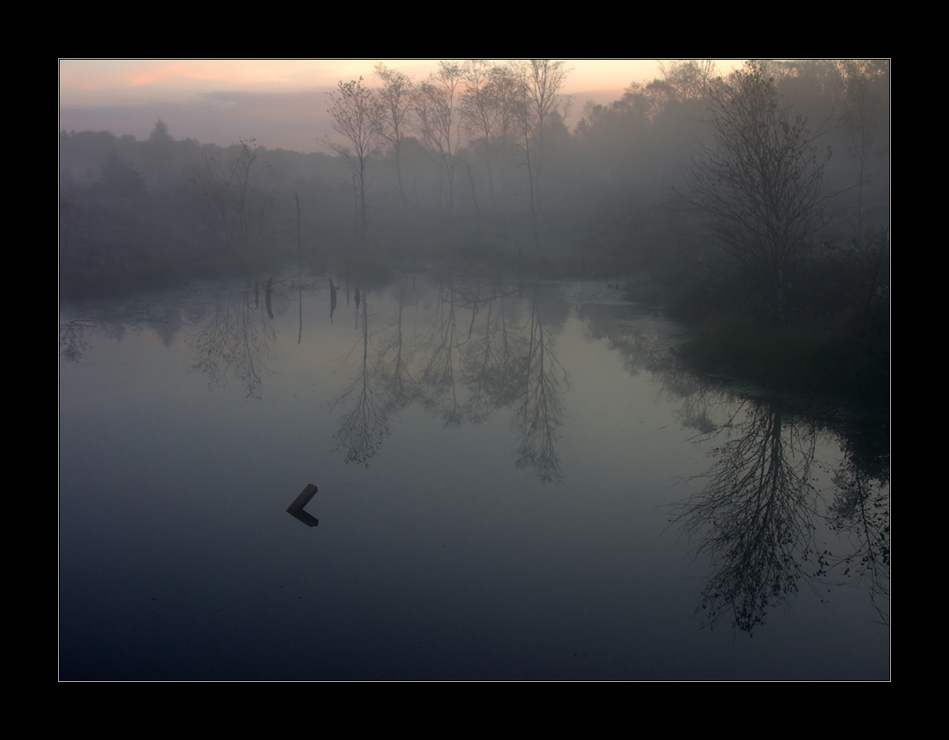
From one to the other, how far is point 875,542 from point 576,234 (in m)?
31.0

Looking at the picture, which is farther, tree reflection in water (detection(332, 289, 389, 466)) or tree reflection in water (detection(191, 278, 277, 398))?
tree reflection in water (detection(191, 278, 277, 398))

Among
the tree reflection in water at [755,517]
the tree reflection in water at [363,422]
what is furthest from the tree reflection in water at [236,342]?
the tree reflection in water at [755,517]

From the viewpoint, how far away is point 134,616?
526cm

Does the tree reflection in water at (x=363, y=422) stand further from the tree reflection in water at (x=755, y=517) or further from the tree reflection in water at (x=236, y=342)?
the tree reflection in water at (x=755, y=517)

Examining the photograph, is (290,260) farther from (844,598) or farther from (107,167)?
(844,598)

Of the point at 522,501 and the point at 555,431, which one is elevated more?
the point at 555,431

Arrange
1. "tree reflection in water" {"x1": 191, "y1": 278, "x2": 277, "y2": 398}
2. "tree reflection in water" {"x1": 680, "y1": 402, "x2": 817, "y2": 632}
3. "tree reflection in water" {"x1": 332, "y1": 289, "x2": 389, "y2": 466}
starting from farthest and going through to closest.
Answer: "tree reflection in water" {"x1": 191, "y1": 278, "x2": 277, "y2": 398} → "tree reflection in water" {"x1": 332, "y1": 289, "x2": 389, "y2": 466} → "tree reflection in water" {"x1": 680, "y1": 402, "x2": 817, "y2": 632}

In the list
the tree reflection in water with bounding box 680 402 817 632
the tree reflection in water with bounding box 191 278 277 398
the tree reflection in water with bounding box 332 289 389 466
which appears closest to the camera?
the tree reflection in water with bounding box 680 402 817 632

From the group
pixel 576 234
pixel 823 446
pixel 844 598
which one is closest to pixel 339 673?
pixel 844 598

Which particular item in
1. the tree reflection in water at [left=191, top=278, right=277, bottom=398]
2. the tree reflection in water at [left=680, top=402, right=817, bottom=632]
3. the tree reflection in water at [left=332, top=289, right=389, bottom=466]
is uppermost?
the tree reflection in water at [left=191, top=278, right=277, bottom=398]

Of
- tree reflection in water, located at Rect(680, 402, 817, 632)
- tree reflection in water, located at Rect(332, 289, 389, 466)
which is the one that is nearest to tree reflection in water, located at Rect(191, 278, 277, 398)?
tree reflection in water, located at Rect(332, 289, 389, 466)

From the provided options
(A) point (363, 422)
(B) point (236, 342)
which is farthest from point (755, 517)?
(B) point (236, 342)

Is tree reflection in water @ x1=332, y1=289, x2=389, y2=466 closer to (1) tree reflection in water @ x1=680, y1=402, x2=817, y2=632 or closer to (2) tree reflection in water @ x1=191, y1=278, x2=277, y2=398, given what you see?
(2) tree reflection in water @ x1=191, y1=278, x2=277, y2=398

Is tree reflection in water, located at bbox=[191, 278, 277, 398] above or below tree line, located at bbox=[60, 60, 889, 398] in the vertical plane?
below
